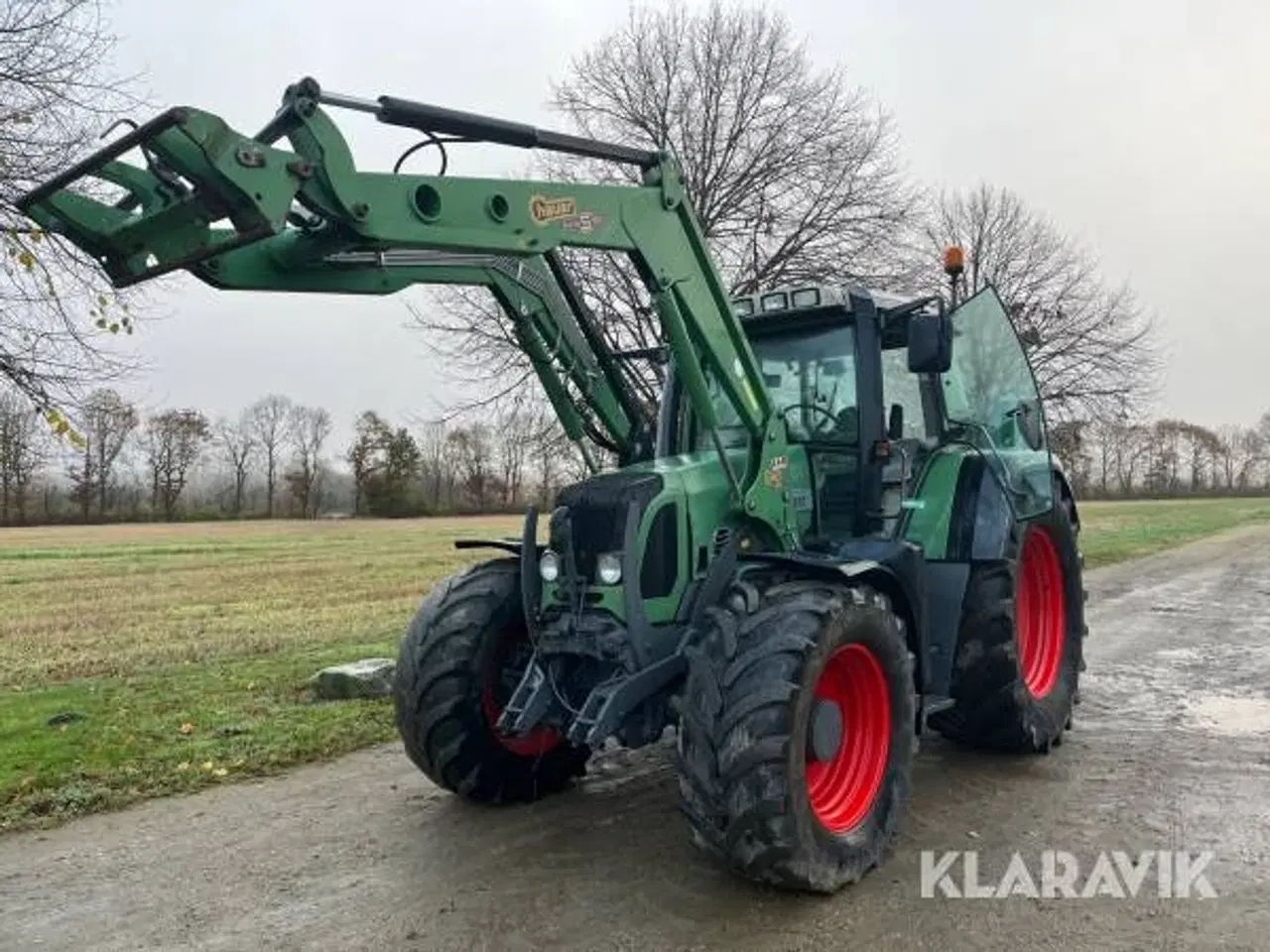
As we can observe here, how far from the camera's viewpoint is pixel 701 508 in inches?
209

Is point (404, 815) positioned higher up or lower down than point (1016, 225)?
lower down

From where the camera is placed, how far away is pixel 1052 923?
13.5 ft

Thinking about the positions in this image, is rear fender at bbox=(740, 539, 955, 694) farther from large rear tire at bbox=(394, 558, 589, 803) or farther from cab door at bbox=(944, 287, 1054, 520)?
large rear tire at bbox=(394, 558, 589, 803)

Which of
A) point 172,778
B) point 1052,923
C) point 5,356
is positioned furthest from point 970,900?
point 5,356

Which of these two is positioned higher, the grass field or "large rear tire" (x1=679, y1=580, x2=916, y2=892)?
"large rear tire" (x1=679, y1=580, x2=916, y2=892)

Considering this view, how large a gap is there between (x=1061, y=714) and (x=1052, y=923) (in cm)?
284

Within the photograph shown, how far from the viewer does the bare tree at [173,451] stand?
7831cm

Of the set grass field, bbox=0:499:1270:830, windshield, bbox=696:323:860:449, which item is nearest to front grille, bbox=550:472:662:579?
windshield, bbox=696:323:860:449

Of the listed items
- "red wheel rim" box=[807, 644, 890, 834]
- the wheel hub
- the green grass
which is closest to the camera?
the wheel hub

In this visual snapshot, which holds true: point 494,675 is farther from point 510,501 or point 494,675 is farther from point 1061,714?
point 510,501

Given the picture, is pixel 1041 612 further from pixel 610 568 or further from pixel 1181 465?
pixel 1181 465

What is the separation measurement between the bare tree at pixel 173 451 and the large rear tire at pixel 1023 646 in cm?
7753

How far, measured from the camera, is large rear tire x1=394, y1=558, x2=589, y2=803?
5465 mm

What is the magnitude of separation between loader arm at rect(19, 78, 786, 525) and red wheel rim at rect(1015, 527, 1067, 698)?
7.68ft
